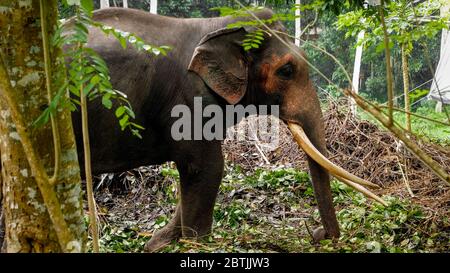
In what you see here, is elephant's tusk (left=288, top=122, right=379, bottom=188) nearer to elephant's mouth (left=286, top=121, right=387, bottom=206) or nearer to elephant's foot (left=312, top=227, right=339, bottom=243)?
elephant's mouth (left=286, top=121, right=387, bottom=206)

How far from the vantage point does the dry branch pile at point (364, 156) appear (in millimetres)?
7457

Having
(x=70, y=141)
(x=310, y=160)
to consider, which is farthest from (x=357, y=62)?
(x=70, y=141)

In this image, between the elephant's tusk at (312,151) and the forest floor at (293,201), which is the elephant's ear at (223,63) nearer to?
the elephant's tusk at (312,151)

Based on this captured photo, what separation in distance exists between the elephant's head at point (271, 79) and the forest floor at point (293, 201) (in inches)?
26.6

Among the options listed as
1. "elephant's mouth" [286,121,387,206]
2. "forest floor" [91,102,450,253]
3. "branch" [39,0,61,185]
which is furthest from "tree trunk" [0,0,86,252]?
"elephant's mouth" [286,121,387,206]

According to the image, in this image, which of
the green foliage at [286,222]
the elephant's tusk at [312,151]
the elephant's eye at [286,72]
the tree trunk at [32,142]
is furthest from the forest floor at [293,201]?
the tree trunk at [32,142]

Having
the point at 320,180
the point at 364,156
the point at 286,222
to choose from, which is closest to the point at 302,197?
the point at 286,222

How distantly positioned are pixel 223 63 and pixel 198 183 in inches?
46.2

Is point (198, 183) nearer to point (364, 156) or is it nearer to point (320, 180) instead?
point (320, 180)

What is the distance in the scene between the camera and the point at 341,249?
4824 millimetres

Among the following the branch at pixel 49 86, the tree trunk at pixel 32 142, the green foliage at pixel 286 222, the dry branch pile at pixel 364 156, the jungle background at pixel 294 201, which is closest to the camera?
the branch at pixel 49 86

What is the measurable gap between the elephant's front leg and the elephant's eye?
91 centimetres

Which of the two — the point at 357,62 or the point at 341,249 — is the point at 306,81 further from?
the point at 357,62

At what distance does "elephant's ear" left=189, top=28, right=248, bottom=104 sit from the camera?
545cm
